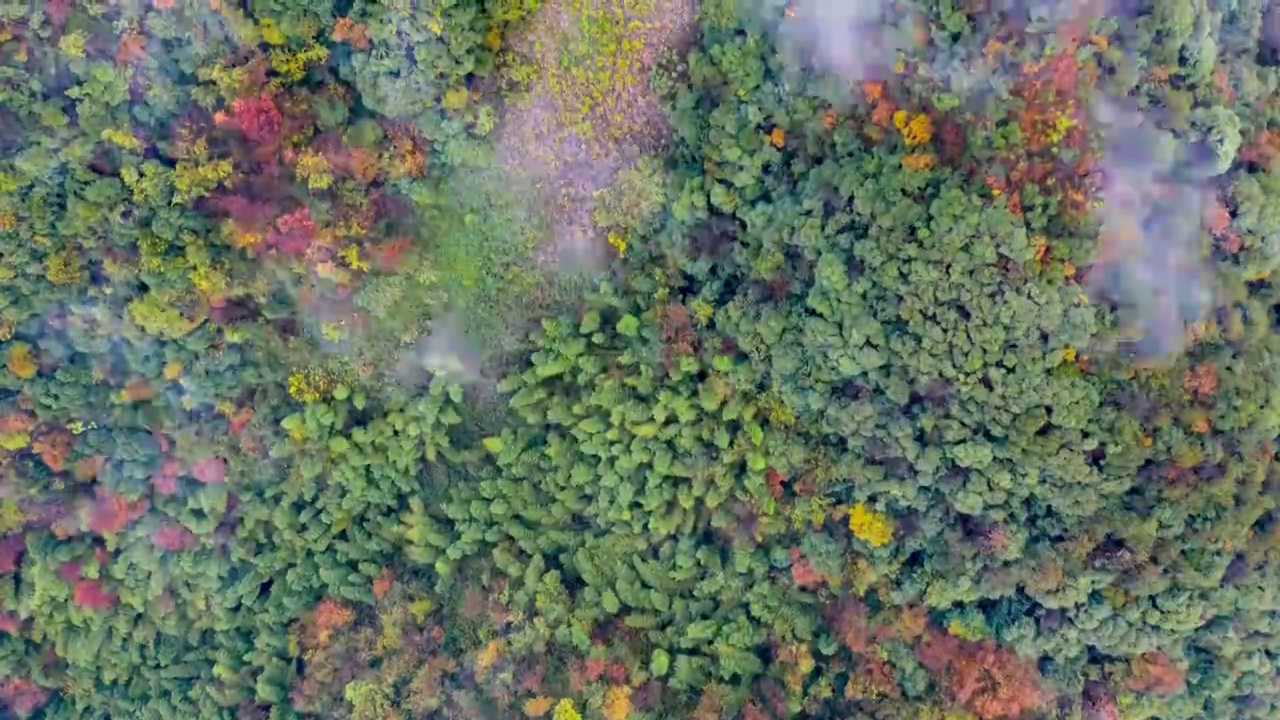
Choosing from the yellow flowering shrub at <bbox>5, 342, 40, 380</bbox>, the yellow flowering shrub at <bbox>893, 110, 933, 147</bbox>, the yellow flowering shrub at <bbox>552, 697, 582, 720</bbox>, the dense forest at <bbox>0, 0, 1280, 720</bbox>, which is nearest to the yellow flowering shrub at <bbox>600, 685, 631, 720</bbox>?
the dense forest at <bbox>0, 0, 1280, 720</bbox>

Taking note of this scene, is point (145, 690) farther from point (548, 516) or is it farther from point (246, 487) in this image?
point (548, 516)

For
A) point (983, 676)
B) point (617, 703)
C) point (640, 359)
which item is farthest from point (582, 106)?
point (983, 676)

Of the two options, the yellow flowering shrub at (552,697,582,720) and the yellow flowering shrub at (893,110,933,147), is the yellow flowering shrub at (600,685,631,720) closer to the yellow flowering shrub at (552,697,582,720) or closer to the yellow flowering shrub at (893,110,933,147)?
the yellow flowering shrub at (552,697,582,720)

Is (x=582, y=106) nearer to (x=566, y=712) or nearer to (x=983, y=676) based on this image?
(x=566, y=712)

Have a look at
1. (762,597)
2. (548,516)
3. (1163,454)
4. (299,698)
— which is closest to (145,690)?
(299,698)

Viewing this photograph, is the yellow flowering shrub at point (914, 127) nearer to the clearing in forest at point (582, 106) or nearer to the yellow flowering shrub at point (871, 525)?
the clearing in forest at point (582, 106)
